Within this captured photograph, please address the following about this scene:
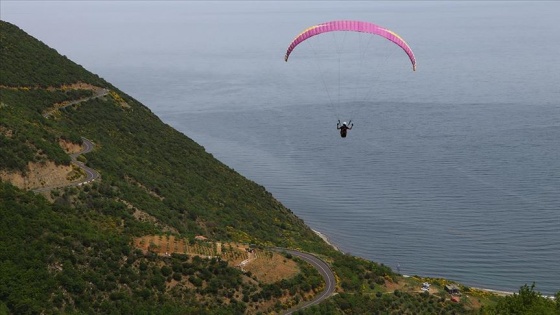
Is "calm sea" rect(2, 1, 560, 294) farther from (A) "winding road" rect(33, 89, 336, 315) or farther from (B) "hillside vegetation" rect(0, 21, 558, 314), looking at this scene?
(A) "winding road" rect(33, 89, 336, 315)

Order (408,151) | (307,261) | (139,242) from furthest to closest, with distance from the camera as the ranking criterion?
(408,151)
(307,261)
(139,242)

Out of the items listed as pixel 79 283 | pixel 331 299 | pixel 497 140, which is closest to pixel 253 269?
pixel 331 299

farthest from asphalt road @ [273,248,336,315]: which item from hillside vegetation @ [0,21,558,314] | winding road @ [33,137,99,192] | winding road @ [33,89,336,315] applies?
winding road @ [33,137,99,192]

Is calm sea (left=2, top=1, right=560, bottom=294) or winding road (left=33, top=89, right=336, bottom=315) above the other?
calm sea (left=2, top=1, right=560, bottom=294)

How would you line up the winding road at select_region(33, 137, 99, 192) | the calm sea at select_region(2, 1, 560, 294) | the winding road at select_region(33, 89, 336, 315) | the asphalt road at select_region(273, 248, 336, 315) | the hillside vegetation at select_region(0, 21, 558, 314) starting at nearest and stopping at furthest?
the hillside vegetation at select_region(0, 21, 558, 314) → the asphalt road at select_region(273, 248, 336, 315) → the winding road at select_region(33, 89, 336, 315) → the winding road at select_region(33, 137, 99, 192) → the calm sea at select_region(2, 1, 560, 294)

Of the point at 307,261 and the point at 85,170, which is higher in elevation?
the point at 85,170

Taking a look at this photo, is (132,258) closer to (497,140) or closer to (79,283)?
(79,283)

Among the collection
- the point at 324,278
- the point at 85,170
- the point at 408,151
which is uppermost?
the point at 408,151

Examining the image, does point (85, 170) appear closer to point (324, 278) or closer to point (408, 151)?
point (324, 278)

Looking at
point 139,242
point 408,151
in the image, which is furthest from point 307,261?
point 408,151
